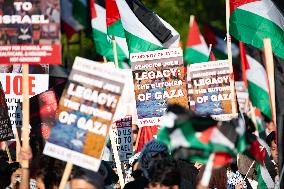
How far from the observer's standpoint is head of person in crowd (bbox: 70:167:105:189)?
9.40 metres

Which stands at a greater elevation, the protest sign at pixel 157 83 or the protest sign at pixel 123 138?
the protest sign at pixel 157 83

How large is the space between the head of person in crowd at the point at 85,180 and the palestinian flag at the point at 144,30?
6366 millimetres

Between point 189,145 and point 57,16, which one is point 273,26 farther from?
point 189,145

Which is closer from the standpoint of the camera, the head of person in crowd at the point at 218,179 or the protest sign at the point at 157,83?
the head of person in crowd at the point at 218,179

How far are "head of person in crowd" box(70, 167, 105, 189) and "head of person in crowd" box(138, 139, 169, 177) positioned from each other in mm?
858

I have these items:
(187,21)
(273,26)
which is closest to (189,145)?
(273,26)

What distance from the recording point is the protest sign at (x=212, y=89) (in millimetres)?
15555

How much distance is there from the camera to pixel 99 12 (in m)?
20.0

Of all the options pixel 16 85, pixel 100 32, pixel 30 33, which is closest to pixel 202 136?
pixel 30 33

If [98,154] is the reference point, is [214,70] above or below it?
above

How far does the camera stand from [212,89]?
A: 1588cm

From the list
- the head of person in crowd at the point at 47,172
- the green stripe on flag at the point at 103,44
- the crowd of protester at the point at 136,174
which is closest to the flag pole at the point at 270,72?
the crowd of protester at the point at 136,174

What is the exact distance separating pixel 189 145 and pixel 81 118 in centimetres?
122

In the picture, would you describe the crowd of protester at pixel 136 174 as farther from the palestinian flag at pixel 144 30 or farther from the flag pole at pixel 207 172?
the palestinian flag at pixel 144 30
